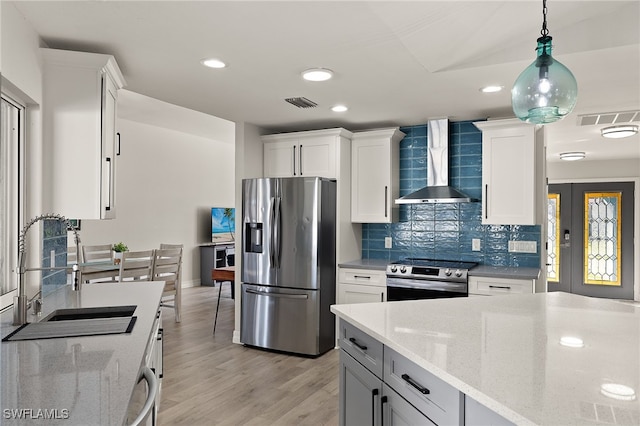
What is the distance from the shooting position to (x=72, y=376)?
1322 millimetres

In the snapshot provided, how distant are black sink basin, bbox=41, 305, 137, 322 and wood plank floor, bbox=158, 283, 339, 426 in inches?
36.8

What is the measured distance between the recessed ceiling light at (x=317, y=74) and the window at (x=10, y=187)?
1.66 metres

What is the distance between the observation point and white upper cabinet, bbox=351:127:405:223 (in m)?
4.50

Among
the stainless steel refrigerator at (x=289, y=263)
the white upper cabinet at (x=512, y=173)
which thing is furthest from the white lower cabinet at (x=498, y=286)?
the stainless steel refrigerator at (x=289, y=263)

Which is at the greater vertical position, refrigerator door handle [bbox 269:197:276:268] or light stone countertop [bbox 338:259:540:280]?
refrigerator door handle [bbox 269:197:276:268]

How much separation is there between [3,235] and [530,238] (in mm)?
4000

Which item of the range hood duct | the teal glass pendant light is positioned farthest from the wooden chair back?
the teal glass pendant light

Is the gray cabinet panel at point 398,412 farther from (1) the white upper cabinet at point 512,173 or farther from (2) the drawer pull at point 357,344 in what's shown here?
(1) the white upper cabinet at point 512,173

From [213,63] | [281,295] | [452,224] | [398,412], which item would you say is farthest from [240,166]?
[398,412]

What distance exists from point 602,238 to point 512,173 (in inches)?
197

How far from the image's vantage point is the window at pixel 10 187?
7.46ft

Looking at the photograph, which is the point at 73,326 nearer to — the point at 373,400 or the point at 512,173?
the point at 373,400

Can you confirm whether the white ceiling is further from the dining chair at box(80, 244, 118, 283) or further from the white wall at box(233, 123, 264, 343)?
the dining chair at box(80, 244, 118, 283)

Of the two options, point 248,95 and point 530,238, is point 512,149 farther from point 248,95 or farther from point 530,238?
point 248,95
